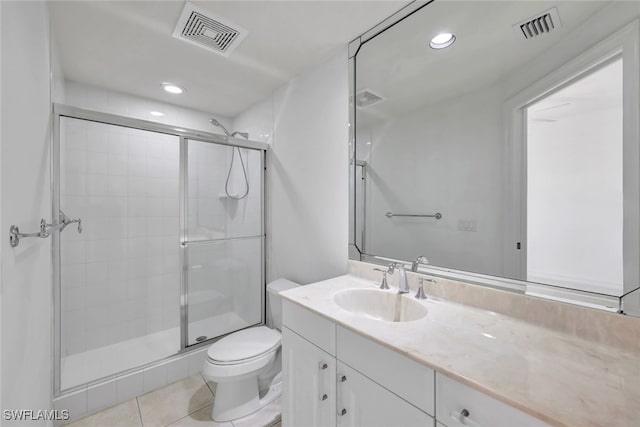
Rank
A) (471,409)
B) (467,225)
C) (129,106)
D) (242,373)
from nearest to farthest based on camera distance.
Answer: (471,409) → (467,225) → (242,373) → (129,106)

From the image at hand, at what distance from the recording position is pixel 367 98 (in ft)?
5.37

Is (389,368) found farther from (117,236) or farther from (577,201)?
(117,236)

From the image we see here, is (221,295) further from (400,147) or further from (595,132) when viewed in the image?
(595,132)

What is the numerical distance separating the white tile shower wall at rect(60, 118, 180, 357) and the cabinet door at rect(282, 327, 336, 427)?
72.0 inches

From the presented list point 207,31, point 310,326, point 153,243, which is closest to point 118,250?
point 153,243

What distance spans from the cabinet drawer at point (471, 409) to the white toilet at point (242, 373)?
1.19 metres

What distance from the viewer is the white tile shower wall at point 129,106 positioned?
2.15 m

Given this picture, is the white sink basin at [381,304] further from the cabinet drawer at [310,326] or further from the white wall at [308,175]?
the white wall at [308,175]

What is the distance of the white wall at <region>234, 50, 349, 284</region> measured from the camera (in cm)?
178

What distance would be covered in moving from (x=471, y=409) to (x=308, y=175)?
1.63 metres

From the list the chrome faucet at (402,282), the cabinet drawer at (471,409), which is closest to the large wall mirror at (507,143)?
the chrome faucet at (402,282)

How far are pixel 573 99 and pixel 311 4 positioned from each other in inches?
48.6

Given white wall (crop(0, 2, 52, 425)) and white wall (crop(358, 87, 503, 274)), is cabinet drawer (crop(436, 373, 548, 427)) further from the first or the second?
white wall (crop(0, 2, 52, 425))

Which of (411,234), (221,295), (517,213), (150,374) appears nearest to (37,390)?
(150,374)
